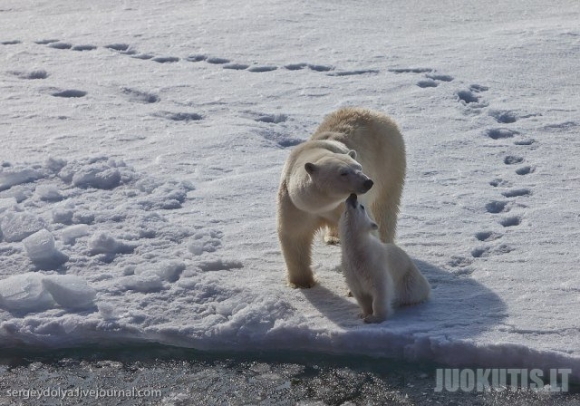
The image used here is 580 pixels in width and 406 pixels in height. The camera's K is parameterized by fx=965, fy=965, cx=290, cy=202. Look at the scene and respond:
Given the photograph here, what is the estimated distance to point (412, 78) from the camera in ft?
27.7

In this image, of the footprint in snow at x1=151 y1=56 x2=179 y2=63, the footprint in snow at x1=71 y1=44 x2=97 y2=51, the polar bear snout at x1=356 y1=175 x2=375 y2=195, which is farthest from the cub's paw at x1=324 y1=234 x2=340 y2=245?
the footprint in snow at x1=71 y1=44 x2=97 y2=51

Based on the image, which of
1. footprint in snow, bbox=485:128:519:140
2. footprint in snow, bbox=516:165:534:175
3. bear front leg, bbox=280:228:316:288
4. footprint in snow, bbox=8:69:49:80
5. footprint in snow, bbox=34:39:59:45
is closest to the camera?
bear front leg, bbox=280:228:316:288

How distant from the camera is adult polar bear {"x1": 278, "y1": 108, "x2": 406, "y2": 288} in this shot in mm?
4359

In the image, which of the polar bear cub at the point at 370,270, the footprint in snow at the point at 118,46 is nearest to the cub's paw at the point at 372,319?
the polar bear cub at the point at 370,270

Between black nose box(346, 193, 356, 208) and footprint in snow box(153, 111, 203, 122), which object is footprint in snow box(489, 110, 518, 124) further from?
black nose box(346, 193, 356, 208)

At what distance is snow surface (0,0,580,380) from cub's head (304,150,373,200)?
0.57 meters

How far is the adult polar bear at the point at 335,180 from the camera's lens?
14.3 ft

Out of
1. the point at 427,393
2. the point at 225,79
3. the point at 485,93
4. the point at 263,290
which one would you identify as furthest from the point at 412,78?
the point at 427,393

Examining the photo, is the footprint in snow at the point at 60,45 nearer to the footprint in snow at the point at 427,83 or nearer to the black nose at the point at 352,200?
the footprint in snow at the point at 427,83

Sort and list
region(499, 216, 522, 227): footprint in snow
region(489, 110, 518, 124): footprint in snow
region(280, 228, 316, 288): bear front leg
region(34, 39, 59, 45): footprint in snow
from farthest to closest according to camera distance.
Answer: region(34, 39, 59, 45): footprint in snow → region(489, 110, 518, 124): footprint in snow → region(499, 216, 522, 227): footprint in snow → region(280, 228, 316, 288): bear front leg

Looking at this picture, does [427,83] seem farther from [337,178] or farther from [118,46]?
[337,178]

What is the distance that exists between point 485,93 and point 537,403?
4.59m

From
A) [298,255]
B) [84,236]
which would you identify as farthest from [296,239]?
[84,236]

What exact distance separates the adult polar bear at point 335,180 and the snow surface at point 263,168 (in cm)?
20
